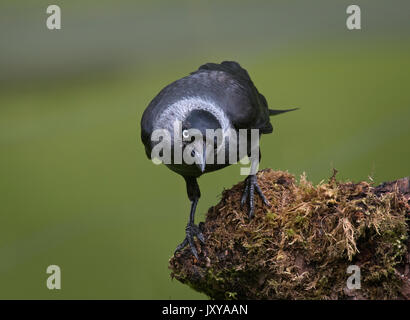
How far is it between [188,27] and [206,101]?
3.00 m

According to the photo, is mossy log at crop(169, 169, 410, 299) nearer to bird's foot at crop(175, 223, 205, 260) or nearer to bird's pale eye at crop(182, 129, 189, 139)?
bird's foot at crop(175, 223, 205, 260)

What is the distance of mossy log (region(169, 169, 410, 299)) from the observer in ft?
7.30

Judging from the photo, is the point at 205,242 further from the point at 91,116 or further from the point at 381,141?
the point at 91,116

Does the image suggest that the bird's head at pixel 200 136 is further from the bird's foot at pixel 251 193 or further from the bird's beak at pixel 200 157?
the bird's foot at pixel 251 193

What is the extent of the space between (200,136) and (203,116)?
0.13m

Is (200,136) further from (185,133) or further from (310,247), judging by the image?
(310,247)

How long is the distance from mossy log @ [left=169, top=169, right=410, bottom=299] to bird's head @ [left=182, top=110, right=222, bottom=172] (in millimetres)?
370

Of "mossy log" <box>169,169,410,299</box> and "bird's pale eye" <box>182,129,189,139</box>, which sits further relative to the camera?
"bird's pale eye" <box>182,129,189,139</box>

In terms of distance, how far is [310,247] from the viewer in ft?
7.80

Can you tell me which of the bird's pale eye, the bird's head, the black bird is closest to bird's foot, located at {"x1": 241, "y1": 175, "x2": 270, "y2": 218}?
the black bird

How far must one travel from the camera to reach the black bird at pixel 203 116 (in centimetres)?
273

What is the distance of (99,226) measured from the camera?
4.93m

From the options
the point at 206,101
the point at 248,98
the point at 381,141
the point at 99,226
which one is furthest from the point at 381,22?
the point at 99,226

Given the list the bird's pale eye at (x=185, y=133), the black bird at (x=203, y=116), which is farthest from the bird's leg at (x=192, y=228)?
the bird's pale eye at (x=185, y=133)
